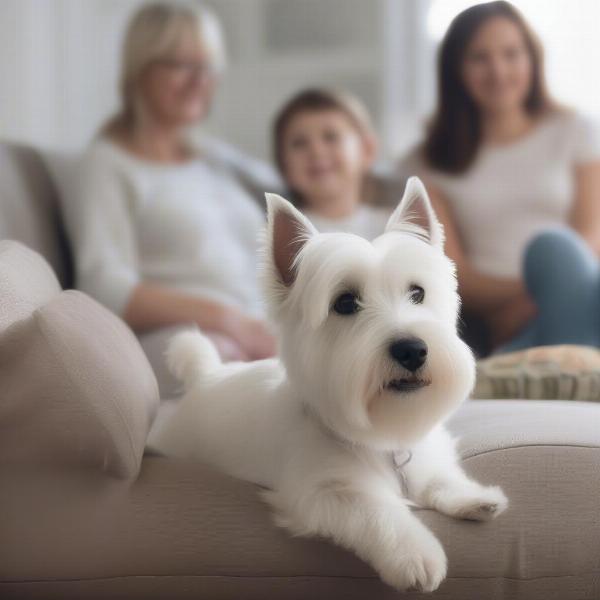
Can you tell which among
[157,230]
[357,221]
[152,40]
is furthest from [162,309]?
[152,40]

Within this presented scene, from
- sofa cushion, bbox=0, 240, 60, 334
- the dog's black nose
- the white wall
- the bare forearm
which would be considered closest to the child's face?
the bare forearm

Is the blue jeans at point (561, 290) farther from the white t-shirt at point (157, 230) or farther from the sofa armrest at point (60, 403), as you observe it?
the sofa armrest at point (60, 403)

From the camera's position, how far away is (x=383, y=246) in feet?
3.88

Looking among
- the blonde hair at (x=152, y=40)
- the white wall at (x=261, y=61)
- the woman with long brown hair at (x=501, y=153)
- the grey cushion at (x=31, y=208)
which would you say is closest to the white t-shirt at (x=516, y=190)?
the woman with long brown hair at (x=501, y=153)

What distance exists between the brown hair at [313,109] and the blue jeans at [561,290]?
0.81 meters

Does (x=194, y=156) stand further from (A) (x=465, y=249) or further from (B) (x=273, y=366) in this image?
(B) (x=273, y=366)

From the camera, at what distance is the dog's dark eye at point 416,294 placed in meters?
1.18

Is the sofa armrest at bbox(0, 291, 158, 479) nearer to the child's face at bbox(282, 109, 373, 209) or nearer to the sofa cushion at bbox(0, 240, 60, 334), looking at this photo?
the sofa cushion at bbox(0, 240, 60, 334)

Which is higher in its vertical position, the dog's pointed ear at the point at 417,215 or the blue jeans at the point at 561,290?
the dog's pointed ear at the point at 417,215

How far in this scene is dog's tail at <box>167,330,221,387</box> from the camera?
4.92 ft

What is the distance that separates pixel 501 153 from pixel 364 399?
1846 mm

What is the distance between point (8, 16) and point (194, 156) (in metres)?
1.62

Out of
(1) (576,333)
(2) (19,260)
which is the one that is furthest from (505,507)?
(1) (576,333)

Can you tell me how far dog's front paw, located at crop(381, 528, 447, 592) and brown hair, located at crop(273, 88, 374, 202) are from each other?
1.78 meters
